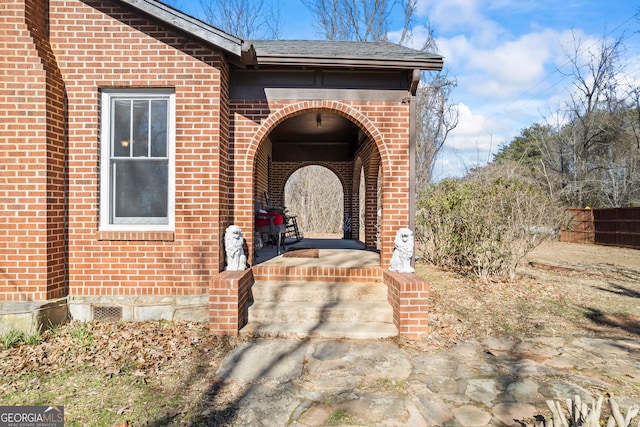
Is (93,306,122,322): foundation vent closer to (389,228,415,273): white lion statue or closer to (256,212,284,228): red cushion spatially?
(256,212,284,228): red cushion

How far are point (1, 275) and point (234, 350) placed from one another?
3104mm

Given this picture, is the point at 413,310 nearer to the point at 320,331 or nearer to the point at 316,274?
the point at 320,331

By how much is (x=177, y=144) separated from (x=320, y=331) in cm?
311

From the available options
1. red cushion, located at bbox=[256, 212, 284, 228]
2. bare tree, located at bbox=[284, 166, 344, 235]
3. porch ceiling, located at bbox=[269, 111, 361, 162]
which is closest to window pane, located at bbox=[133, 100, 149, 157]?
red cushion, located at bbox=[256, 212, 284, 228]

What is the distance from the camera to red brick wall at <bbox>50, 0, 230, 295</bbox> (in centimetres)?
479

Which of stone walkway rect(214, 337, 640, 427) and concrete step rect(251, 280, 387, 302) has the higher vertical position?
concrete step rect(251, 280, 387, 302)

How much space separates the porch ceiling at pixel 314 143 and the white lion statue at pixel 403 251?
4.57 meters

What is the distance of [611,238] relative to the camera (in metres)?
16.0

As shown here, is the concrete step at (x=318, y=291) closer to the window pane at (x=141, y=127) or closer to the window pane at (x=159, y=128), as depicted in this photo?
the window pane at (x=159, y=128)

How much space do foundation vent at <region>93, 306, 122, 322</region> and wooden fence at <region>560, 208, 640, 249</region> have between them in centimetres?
1446

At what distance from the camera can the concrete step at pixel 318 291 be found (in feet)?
16.6

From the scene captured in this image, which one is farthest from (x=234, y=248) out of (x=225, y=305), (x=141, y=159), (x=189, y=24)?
(x=189, y=24)

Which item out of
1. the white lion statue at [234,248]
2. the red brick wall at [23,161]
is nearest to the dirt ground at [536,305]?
the white lion statue at [234,248]

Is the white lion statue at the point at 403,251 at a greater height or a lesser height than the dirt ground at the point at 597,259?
greater
